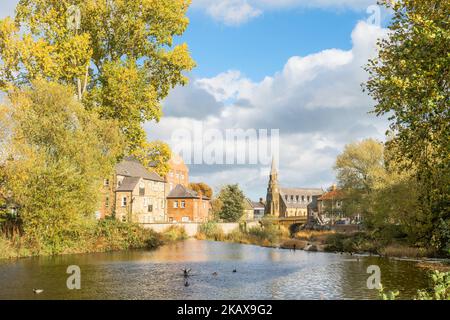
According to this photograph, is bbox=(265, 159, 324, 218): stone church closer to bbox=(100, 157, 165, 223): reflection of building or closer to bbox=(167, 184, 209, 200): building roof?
bbox=(167, 184, 209, 200): building roof

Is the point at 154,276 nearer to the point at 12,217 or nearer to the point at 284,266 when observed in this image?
the point at 284,266

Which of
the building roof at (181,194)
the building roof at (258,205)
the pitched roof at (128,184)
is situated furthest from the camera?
the building roof at (258,205)

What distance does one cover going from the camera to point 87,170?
36.5 meters

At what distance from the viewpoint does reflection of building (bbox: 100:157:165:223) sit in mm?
72312

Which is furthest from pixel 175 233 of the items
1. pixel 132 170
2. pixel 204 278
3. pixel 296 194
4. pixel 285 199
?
pixel 296 194

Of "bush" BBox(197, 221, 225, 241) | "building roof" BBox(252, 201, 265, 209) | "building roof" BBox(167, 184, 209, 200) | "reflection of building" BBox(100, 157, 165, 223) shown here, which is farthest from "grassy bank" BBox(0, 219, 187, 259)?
"building roof" BBox(252, 201, 265, 209)

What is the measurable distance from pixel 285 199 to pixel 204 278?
385 ft

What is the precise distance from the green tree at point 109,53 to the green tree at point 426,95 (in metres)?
24.5

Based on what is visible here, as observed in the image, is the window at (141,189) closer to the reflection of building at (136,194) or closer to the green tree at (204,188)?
the reflection of building at (136,194)

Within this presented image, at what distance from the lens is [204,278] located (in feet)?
82.0

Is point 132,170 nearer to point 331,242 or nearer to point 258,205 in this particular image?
point 331,242

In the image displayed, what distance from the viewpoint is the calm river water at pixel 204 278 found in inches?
779

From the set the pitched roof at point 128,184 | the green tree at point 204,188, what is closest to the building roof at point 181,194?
the pitched roof at point 128,184

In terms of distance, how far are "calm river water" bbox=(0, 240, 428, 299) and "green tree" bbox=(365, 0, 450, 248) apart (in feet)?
16.3
